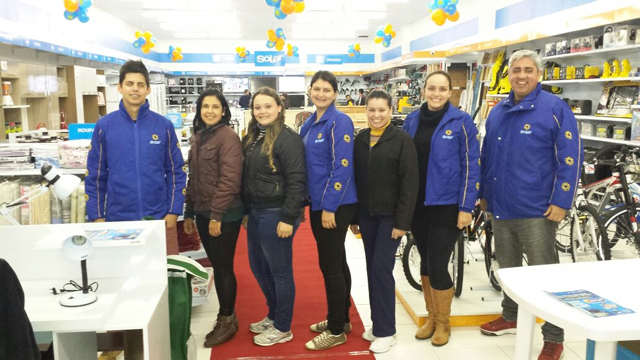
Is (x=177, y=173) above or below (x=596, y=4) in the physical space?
below

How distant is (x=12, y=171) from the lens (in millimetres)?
3662

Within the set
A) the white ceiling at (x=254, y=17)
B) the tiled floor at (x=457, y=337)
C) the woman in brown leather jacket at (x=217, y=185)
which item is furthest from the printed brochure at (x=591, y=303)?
the white ceiling at (x=254, y=17)

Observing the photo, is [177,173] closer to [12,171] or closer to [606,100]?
[12,171]

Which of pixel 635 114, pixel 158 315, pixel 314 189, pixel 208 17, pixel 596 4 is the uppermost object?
pixel 208 17

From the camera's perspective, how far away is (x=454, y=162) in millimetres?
3055

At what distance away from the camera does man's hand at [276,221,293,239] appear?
9.86ft

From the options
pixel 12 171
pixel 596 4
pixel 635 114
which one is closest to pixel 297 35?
pixel 596 4

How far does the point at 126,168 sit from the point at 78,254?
896 millimetres

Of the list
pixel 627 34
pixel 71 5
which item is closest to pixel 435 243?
pixel 627 34

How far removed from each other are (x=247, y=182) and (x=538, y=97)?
1767 millimetres

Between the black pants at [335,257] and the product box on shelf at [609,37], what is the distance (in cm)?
466

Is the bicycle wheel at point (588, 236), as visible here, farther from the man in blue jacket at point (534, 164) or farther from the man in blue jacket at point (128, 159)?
the man in blue jacket at point (128, 159)

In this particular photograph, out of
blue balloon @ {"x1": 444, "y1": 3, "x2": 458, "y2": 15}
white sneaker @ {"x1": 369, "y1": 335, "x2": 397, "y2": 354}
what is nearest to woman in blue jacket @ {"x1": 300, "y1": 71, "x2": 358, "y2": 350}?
white sneaker @ {"x1": 369, "y1": 335, "x2": 397, "y2": 354}

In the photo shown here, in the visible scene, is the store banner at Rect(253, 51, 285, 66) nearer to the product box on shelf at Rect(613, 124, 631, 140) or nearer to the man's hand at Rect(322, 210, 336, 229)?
the product box on shelf at Rect(613, 124, 631, 140)
